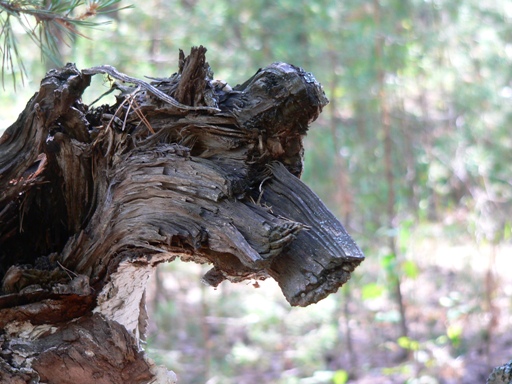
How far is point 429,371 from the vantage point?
536cm

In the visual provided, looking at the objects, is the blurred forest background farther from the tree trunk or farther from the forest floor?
the tree trunk


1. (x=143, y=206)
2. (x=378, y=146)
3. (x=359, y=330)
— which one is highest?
(x=378, y=146)

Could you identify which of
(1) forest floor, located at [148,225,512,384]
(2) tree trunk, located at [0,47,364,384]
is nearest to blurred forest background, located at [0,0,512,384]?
(1) forest floor, located at [148,225,512,384]

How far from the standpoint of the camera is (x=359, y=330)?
789cm

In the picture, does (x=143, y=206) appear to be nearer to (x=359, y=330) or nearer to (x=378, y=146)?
(x=378, y=146)

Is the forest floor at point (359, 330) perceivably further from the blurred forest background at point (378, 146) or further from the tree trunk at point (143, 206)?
the tree trunk at point (143, 206)

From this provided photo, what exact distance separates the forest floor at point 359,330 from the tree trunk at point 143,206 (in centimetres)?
393

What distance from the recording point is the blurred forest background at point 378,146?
5824 millimetres

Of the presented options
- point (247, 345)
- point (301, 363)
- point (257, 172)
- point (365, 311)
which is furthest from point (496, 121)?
point (257, 172)

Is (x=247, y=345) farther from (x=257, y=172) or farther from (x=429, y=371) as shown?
(x=257, y=172)

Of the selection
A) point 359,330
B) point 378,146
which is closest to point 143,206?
point 378,146

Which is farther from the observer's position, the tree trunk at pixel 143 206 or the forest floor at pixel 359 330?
the forest floor at pixel 359 330

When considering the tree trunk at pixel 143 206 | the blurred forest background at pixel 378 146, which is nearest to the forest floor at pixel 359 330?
the blurred forest background at pixel 378 146

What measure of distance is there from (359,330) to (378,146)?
8.56 ft
